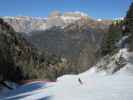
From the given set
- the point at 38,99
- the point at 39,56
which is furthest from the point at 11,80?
the point at 39,56

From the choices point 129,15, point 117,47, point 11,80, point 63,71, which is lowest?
point 63,71

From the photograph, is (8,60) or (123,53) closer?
(123,53)

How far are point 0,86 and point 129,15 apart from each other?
3444cm

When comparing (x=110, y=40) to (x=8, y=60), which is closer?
(x=8, y=60)

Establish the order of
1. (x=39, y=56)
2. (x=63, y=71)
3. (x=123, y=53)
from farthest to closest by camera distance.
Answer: (x=39, y=56) → (x=63, y=71) → (x=123, y=53)

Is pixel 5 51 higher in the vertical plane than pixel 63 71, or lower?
higher

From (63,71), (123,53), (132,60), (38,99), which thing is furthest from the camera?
(63,71)

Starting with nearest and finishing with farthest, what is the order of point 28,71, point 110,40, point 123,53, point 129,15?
1. point 123,53
2. point 129,15
3. point 110,40
4. point 28,71

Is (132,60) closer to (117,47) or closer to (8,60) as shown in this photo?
(117,47)

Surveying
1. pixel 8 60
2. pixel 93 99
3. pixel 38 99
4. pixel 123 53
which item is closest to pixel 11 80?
pixel 8 60

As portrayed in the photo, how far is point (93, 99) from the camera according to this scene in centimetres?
2489

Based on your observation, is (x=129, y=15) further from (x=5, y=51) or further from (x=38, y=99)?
(x=38, y=99)

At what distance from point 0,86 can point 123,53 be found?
947 inches

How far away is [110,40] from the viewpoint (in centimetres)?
9538
